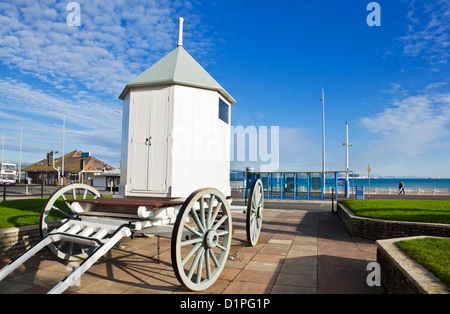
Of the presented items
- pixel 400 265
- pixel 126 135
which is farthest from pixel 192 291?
pixel 126 135

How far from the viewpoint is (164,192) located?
509cm

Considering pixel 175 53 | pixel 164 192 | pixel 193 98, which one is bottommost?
pixel 164 192

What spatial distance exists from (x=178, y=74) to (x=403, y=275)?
182 inches

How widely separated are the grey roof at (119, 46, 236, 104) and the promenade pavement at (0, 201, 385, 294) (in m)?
3.30

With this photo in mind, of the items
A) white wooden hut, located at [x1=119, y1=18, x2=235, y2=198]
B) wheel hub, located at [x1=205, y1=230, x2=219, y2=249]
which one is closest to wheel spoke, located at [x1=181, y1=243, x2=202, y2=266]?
wheel hub, located at [x1=205, y1=230, x2=219, y2=249]

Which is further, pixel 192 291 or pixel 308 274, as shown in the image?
pixel 308 274

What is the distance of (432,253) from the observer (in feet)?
13.3

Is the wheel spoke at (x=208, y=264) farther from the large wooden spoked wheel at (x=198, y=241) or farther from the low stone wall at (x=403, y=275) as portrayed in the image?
the low stone wall at (x=403, y=275)

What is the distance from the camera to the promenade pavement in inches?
154

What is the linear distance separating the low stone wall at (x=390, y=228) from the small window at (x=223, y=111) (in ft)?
14.9

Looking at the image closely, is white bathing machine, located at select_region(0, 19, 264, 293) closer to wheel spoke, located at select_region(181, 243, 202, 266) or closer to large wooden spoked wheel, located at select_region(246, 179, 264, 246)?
wheel spoke, located at select_region(181, 243, 202, 266)
